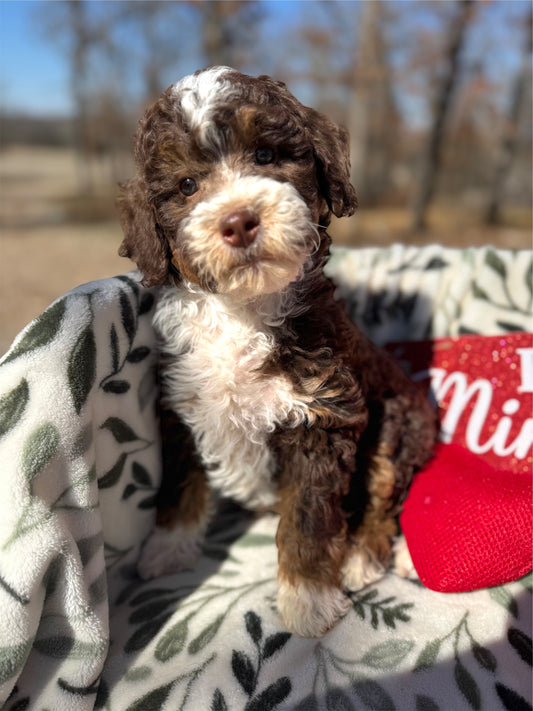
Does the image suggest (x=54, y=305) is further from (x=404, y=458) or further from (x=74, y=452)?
(x=404, y=458)

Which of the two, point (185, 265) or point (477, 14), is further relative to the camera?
point (477, 14)

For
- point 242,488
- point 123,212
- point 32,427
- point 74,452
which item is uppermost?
point 123,212

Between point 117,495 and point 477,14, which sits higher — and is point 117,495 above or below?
below

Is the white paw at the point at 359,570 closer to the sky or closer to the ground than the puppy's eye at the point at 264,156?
closer to the ground

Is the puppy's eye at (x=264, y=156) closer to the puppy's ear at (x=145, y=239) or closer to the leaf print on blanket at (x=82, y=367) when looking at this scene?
the puppy's ear at (x=145, y=239)

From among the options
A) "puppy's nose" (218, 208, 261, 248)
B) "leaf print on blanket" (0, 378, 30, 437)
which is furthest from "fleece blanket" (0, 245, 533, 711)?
"puppy's nose" (218, 208, 261, 248)

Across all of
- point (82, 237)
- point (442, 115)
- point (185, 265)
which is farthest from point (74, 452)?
point (442, 115)

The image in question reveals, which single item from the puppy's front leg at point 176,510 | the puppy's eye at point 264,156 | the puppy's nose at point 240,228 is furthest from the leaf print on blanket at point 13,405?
the puppy's eye at point 264,156
